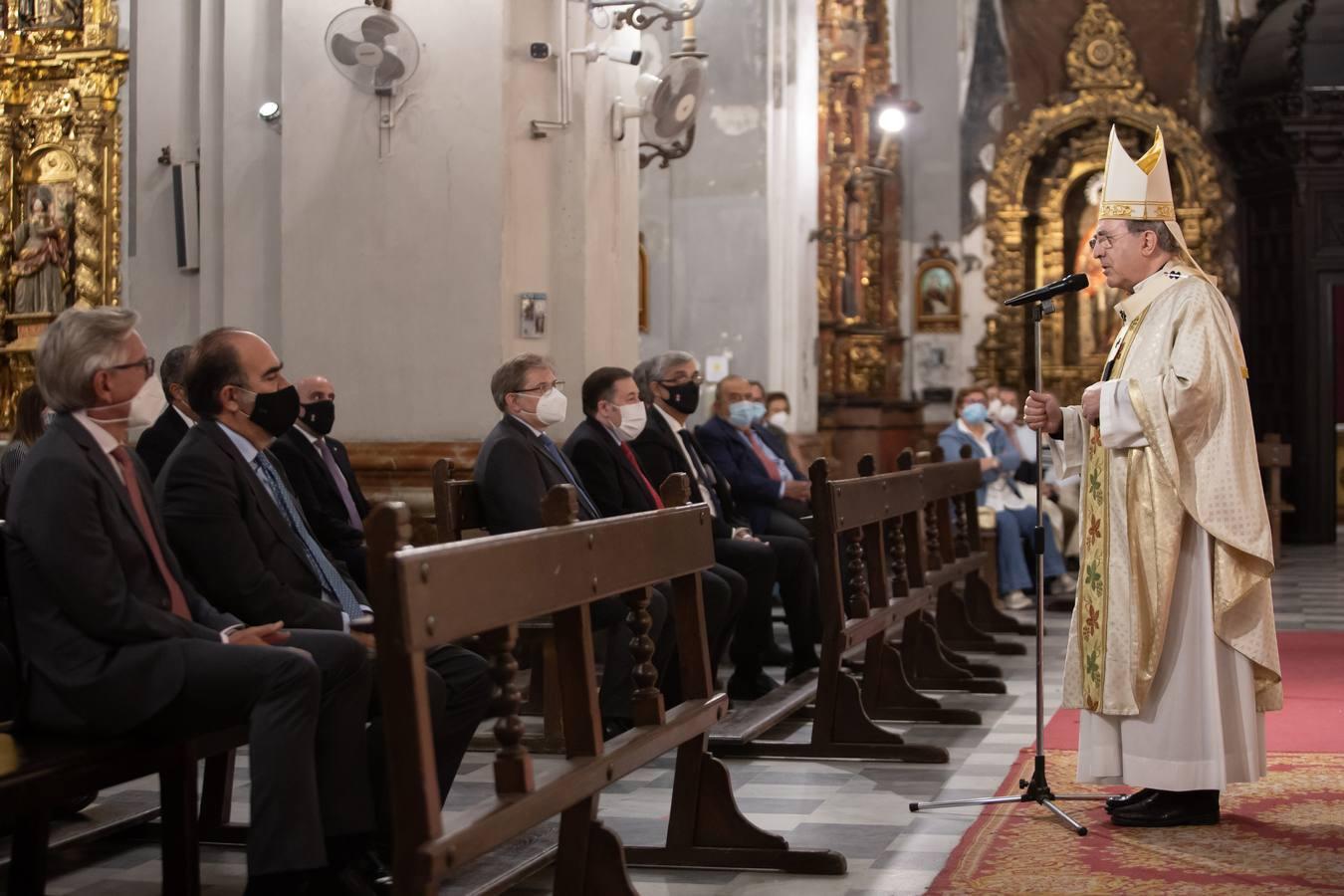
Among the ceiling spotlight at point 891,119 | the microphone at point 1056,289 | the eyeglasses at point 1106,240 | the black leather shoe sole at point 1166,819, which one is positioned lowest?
the black leather shoe sole at point 1166,819

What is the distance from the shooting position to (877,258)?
720 inches

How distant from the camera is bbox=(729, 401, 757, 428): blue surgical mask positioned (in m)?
9.13

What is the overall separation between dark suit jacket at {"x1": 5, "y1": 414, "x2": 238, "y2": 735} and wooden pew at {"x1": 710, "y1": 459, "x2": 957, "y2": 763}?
9.11 feet

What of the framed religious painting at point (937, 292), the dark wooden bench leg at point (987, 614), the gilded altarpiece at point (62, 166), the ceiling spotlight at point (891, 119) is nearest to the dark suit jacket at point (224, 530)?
the dark wooden bench leg at point (987, 614)

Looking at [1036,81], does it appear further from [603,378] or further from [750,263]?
[603,378]

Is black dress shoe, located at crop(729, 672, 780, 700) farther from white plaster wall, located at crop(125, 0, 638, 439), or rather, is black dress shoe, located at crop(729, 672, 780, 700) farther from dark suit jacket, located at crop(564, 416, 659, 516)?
white plaster wall, located at crop(125, 0, 638, 439)

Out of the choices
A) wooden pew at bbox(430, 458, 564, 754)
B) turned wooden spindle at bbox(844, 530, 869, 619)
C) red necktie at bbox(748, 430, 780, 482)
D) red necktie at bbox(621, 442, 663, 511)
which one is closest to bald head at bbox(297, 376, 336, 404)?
wooden pew at bbox(430, 458, 564, 754)

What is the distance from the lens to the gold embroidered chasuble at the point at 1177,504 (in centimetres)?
487

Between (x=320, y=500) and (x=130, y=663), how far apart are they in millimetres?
2714

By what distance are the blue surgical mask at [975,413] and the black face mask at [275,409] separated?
23.9ft

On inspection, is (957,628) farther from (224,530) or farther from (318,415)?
(224,530)

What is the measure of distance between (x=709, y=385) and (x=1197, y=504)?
8.31 m

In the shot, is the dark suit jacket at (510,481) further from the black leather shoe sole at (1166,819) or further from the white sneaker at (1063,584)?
the white sneaker at (1063,584)

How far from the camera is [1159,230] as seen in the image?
5117mm
